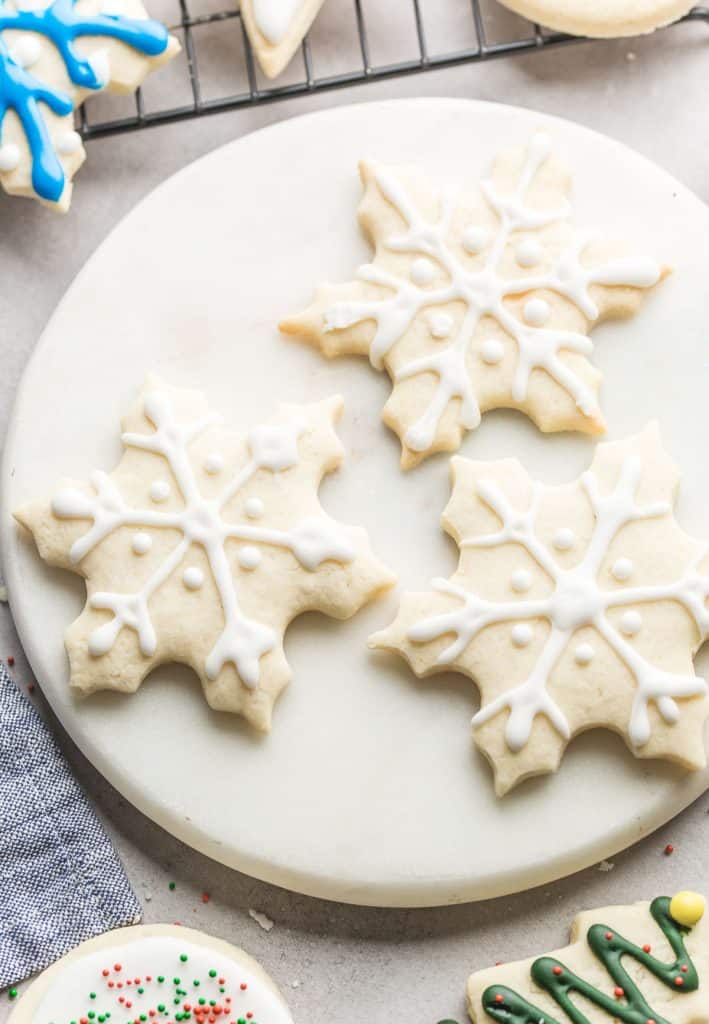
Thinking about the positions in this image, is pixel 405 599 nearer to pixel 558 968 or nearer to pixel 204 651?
pixel 204 651

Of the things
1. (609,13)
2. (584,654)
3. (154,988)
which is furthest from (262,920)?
(609,13)

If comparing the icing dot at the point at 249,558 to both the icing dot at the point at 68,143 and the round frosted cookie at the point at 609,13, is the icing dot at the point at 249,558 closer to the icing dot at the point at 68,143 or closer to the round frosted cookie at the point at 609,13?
the icing dot at the point at 68,143

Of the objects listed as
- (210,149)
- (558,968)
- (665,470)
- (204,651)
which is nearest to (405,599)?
(204,651)

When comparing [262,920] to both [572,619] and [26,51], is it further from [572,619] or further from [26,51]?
[26,51]

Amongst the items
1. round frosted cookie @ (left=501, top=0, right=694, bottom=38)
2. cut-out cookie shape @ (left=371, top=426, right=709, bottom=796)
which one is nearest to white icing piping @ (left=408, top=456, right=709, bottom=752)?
cut-out cookie shape @ (left=371, top=426, right=709, bottom=796)

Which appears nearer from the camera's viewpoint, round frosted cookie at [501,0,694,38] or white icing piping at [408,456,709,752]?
white icing piping at [408,456,709,752]

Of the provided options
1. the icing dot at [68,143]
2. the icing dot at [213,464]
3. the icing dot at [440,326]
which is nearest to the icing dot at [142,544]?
the icing dot at [213,464]

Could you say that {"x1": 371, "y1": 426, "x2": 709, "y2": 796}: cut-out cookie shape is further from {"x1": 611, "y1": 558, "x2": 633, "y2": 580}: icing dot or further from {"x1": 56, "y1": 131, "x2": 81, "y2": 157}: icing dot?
{"x1": 56, "y1": 131, "x2": 81, "y2": 157}: icing dot
